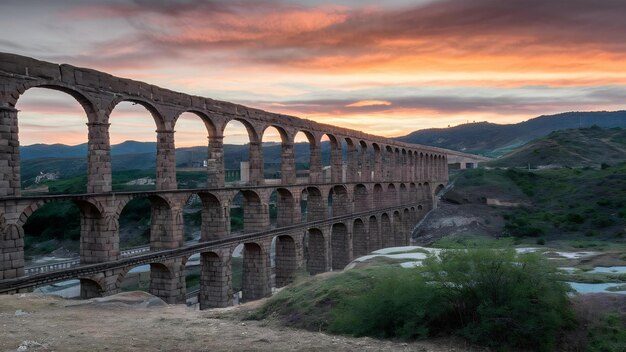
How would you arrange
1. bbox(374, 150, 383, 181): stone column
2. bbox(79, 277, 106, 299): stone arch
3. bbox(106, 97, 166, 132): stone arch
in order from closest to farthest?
bbox(79, 277, 106, 299): stone arch, bbox(106, 97, 166, 132): stone arch, bbox(374, 150, 383, 181): stone column

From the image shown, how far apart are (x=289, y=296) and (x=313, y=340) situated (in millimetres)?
7518

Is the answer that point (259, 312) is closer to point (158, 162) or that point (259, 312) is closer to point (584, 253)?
point (158, 162)

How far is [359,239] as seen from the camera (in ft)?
196

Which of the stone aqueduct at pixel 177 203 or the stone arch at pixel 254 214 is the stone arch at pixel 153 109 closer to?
the stone aqueduct at pixel 177 203

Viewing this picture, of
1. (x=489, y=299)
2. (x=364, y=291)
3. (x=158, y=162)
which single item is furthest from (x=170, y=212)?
(x=489, y=299)

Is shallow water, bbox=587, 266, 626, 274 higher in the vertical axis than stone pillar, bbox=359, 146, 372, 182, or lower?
lower

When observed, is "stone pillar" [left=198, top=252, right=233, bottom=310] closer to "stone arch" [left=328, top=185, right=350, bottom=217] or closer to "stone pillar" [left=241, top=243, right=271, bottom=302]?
"stone pillar" [left=241, top=243, right=271, bottom=302]

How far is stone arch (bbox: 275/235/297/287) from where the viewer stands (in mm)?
43531

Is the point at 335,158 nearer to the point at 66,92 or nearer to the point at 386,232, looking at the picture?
the point at 386,232

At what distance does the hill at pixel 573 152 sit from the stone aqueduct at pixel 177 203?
101743 millimetres

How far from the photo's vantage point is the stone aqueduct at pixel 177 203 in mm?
21969

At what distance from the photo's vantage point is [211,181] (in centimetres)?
3491

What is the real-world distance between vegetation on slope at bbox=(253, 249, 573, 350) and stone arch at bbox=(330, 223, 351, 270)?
33866mm

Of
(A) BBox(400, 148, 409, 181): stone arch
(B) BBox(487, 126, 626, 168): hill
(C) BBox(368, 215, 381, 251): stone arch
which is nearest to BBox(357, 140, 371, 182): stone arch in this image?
(C) BBox(368, 215, 381, 251): stone arch
